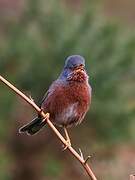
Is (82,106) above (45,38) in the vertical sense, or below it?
below

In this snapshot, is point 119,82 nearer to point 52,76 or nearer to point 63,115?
point 52,76

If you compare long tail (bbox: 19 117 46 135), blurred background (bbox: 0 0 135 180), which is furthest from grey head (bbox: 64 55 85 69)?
Answer: blurred background (bbox: 0 0 135 180)

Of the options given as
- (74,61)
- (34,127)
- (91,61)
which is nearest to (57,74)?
(91,61)

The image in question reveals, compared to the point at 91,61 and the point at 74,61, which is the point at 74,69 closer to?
the point at 74,61

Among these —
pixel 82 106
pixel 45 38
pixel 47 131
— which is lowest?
pixel 82 106

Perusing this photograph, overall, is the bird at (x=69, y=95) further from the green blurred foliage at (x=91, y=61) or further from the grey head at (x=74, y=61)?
the green blurred foliage at (x=91, y=61)

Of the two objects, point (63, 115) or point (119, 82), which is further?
point (119, 82)

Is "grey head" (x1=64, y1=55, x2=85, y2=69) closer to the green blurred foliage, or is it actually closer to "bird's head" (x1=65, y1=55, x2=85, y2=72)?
"bird's head" (x1=65, y1=55, x2=85, y2=72)

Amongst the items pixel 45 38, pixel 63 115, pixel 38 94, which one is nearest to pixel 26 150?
pixel 38 94
